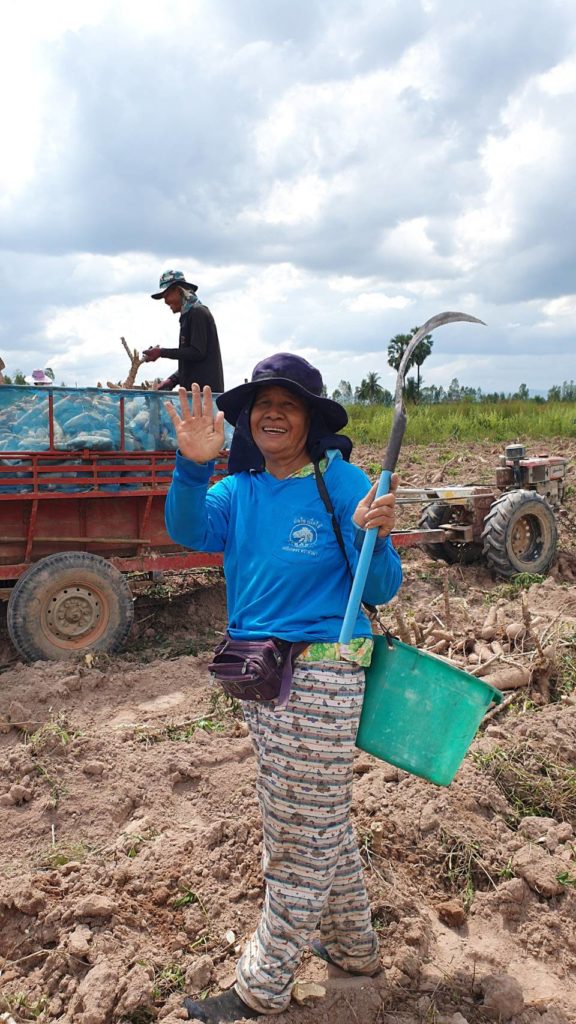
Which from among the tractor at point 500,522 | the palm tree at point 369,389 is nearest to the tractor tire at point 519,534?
the tractor at point 500,522

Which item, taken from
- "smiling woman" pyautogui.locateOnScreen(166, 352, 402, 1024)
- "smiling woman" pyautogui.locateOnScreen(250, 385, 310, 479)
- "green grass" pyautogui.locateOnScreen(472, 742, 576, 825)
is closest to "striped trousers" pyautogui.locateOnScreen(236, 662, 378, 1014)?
"smiling woman" pyautogui.locateOnScreen(166, 352, 402, 1024)

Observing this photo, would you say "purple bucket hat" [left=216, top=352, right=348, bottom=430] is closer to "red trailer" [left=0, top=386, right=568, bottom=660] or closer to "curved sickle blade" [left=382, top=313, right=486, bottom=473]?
"curved sickle blade" [left=382, top=313, right=486, bottom=473]

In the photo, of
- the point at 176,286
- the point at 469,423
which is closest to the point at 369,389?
the point at 469,423

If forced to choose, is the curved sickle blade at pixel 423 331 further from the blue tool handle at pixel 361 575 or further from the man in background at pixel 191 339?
the man in background at pixel 191 339

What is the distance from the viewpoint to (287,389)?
233 cm

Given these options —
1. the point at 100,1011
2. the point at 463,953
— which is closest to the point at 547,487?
the point at 463,953

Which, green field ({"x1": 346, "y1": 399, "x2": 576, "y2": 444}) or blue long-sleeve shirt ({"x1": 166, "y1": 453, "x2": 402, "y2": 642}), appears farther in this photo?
green field ({"x1": 346, "y1": 399, "x2": 576, "y2": 444})

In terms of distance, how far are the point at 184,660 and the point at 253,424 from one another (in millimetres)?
3518

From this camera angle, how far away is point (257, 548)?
7.63 ft

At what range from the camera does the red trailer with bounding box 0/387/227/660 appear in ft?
18.3

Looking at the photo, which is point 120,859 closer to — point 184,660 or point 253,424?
point 253,424

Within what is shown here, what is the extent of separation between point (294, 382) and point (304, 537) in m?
0.45

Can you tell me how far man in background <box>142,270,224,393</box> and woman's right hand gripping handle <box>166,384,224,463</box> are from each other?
381 cm

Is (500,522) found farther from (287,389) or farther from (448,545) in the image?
(287,389)
